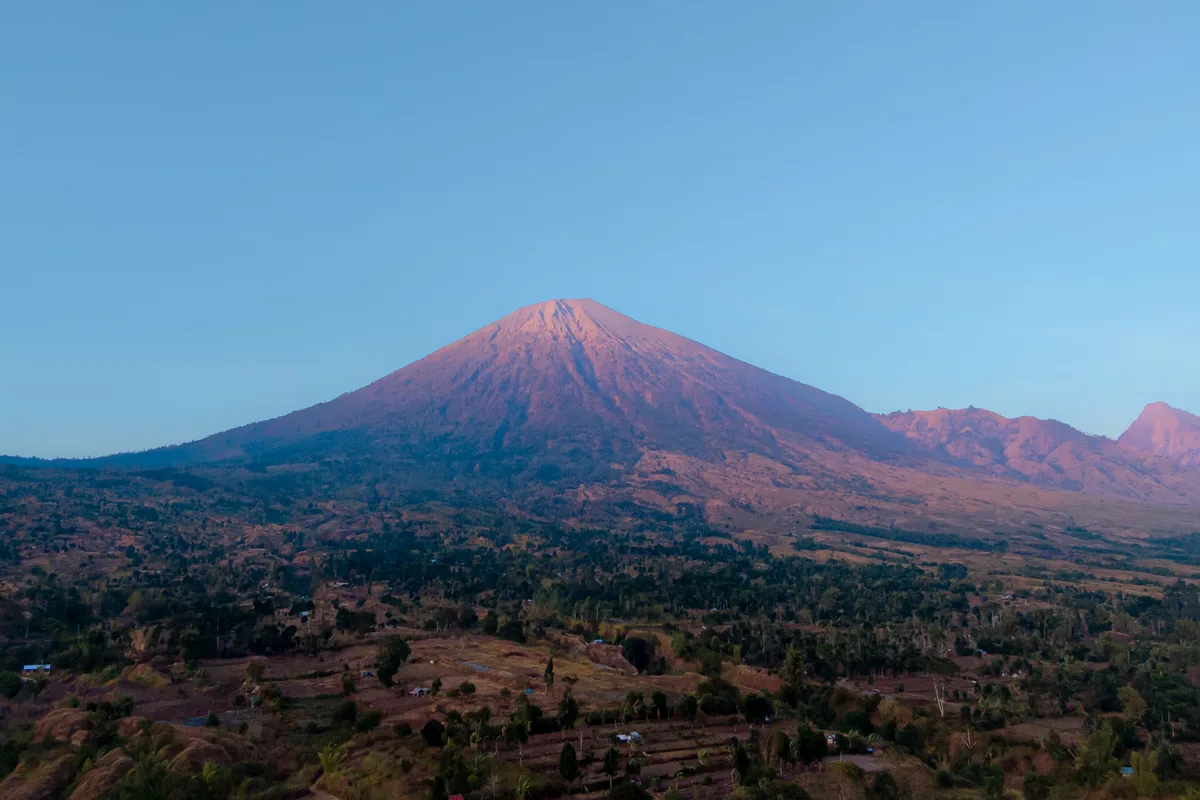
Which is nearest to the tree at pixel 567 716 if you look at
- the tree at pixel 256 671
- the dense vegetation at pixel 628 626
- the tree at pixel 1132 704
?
the dense vegetation at pixel 628 626

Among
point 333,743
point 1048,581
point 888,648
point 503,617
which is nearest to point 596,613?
point 503,617

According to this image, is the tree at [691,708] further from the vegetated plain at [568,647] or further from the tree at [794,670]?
the tree at [794,670]

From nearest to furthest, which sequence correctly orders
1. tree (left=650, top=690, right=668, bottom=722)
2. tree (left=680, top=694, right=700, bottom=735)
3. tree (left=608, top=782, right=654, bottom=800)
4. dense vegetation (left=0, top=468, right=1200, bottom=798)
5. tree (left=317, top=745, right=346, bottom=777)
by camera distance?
tree (left=608, top=782, right=654, bottom=800)
tree (left=317, top=745, right=346, bottom=777)
dense vegetation (left=0, top=468, right=1200, bottom=798)
tree (left=680, top=694, right=700, bottom=735)
tree (left=650, top=690, right=668, bottom=722)

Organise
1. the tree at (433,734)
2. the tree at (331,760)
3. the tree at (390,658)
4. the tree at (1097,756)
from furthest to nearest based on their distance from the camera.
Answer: the tree at (390,658)
the tree at (433,734)
the tree at (1097,756)
the tree at (331,760)

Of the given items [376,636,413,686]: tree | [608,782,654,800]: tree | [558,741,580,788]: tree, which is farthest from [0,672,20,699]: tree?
[608,782,654,800]: tree

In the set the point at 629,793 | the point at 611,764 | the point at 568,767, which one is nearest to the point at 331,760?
the point at 568,767

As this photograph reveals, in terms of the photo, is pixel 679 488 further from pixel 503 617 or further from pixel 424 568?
pixel 503 617

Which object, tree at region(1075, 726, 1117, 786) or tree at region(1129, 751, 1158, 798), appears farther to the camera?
tree at region(1075, 726, 1117, 786)

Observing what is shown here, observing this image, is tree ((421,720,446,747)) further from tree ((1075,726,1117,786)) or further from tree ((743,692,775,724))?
tree ((1075,726,1117,786))

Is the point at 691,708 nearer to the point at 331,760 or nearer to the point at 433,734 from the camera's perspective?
the point at 433,734
